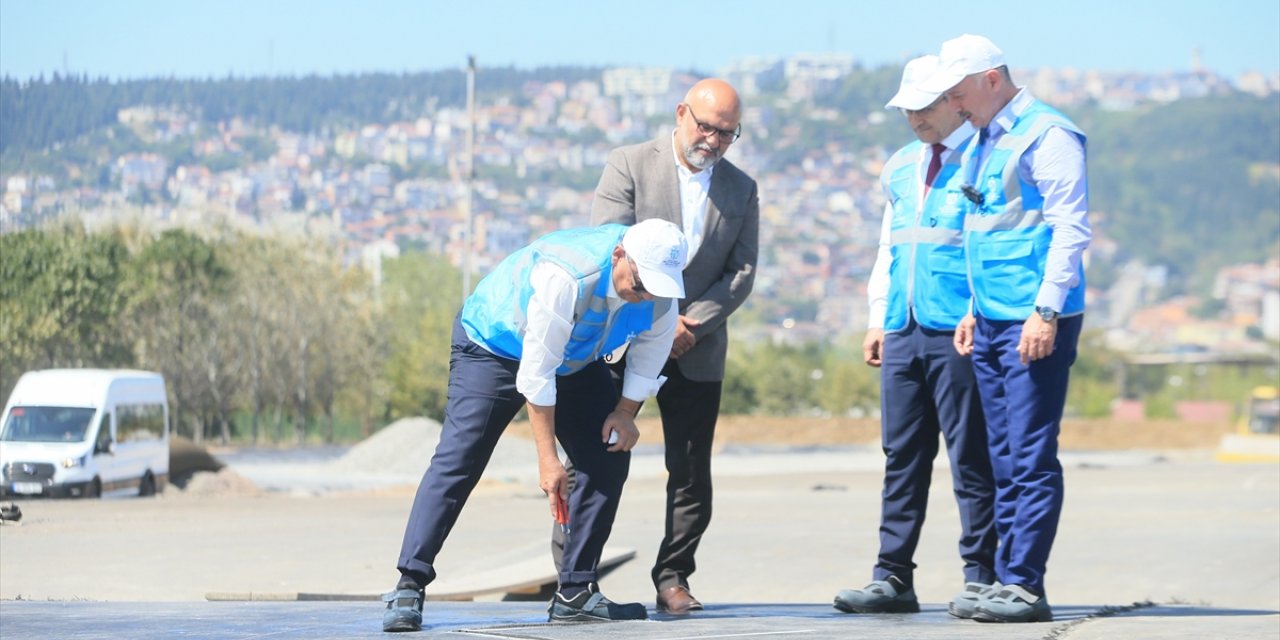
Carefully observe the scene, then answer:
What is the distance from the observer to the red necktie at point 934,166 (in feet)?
19.5

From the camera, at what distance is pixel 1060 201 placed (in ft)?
18.5

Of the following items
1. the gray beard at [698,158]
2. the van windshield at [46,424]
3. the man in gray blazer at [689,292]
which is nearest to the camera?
the gray beard at [698,158]

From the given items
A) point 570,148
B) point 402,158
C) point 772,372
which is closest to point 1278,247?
point 570,148

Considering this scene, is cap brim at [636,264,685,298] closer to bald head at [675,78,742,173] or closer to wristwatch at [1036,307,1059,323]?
bald head at [675,78,742,173]

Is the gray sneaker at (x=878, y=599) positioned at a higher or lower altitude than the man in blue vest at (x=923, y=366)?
lower

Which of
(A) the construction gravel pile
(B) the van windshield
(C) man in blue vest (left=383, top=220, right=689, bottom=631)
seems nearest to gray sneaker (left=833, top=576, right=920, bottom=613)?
(C) man in blue vest (left=383, top=220, right=689, bottom=631)

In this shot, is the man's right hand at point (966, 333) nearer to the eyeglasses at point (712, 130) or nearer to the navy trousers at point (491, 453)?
the eyeglasses at point (712, 130)

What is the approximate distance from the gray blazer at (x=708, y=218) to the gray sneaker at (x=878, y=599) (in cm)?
93

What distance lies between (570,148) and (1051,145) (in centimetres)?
19215

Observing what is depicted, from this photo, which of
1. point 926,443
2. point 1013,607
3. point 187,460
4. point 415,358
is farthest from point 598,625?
point 415,358

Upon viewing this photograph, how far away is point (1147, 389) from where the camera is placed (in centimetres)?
14262

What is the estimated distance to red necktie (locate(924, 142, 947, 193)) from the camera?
19.5 feet

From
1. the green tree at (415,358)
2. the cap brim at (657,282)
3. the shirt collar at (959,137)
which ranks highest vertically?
the shirt collar at (959,137)

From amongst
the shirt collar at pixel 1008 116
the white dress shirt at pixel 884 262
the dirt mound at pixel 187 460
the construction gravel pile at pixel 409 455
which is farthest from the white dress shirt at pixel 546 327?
the construction gravel pile at pixel 409 455
